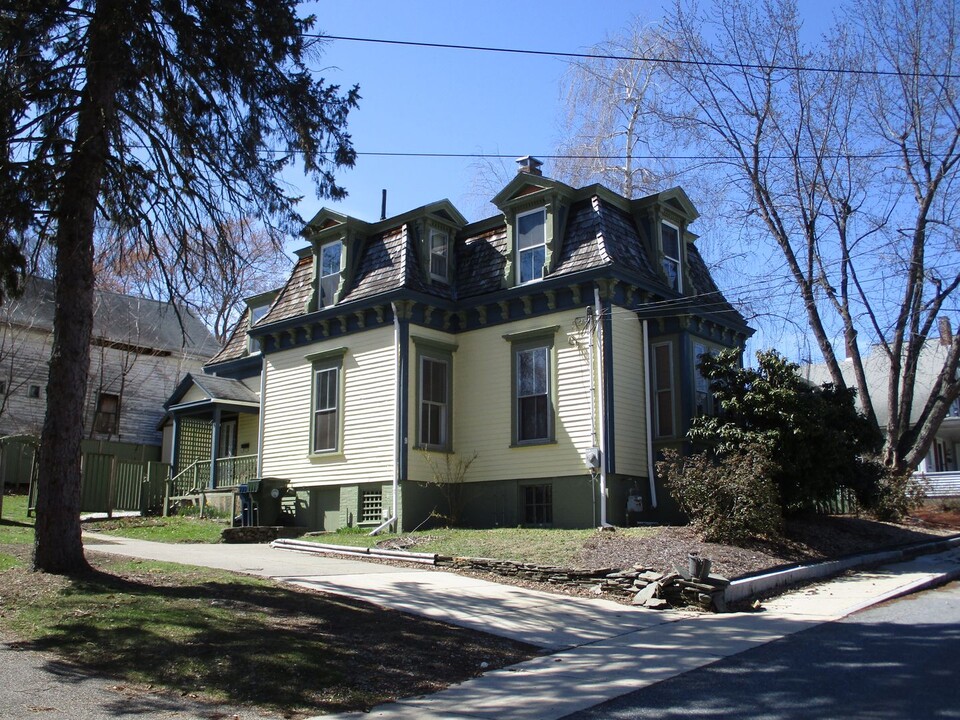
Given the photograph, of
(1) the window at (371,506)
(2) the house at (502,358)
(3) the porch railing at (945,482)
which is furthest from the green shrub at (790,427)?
(3) the porch railing at (945,482)

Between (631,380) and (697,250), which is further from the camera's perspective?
(697,250)

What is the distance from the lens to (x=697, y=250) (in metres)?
22.1

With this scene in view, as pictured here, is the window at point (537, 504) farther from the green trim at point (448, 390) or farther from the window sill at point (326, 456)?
the window sill at point (326, 456)

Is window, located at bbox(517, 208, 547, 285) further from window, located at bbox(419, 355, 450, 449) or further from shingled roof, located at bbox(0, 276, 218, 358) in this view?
Answer: shingled roof, located at bbox(0, 276, 218, 358)

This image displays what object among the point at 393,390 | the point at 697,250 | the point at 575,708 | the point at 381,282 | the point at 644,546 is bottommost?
the point at 575,708

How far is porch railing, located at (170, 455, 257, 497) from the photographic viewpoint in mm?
22531

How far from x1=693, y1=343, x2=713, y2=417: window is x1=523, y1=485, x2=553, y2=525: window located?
146 inches

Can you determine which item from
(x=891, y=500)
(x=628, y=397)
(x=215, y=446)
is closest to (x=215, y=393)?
(x=215, y=446)

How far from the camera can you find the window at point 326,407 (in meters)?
20.1

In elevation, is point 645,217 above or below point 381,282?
above

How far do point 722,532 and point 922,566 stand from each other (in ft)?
11.6

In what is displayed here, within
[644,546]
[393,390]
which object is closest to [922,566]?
[644,546]

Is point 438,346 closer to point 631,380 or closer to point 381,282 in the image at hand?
point 381,282

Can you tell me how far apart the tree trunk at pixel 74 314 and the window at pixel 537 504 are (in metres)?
9.91
